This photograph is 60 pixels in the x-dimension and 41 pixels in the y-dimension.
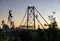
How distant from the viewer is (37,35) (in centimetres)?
5041

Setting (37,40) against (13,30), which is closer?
(37,40)

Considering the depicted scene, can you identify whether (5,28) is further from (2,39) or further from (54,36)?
(54,36)

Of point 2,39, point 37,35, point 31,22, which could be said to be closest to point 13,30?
point 31,22

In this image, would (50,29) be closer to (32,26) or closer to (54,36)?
(54,36)

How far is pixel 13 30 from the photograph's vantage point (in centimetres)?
6731

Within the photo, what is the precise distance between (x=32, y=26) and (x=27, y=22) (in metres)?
2.49

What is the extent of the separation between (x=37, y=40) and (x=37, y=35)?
183 centimetres

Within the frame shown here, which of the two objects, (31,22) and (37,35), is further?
(31,22)

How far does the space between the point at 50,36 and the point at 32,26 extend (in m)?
24.7

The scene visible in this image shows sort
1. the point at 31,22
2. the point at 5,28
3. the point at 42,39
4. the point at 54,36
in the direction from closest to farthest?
1. the point at 54,36
2. the point at 42,39
3. the point at 5,28
4. the point at 31,22

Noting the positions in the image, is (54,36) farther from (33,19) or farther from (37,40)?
(33,19)

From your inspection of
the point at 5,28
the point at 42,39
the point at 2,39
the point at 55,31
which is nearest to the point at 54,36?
the point at 55,31

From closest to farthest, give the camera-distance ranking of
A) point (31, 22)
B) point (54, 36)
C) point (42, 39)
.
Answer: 1. point (54, 36)
2. point (42, 39)
3. point (31, 22)

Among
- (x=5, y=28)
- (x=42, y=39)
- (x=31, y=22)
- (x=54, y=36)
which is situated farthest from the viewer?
(x=31, y=22)
